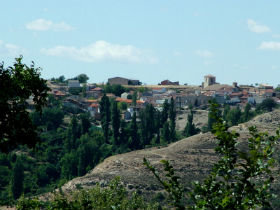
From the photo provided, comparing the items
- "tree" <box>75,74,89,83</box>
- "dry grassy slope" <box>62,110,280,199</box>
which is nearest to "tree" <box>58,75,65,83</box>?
"tree" <box>75,74,89,83</box>

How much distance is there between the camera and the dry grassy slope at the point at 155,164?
209ft

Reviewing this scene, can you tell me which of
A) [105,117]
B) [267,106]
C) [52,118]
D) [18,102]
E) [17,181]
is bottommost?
[17,181]

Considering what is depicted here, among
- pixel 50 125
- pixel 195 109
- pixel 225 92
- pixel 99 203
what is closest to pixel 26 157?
pixel 50 125

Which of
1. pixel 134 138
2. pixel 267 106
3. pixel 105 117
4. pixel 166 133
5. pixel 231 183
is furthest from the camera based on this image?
pixel 267 106

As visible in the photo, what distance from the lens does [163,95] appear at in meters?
142

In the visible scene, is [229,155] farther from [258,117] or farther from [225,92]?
[225,92]

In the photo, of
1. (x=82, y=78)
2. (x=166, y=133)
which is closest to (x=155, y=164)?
(x=166, y=133)

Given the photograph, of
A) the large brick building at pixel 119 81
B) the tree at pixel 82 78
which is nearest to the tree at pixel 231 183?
the large brick building at pixel 119 81

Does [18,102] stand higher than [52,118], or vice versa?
[18,102]

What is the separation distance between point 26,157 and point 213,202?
Result: 75.1 m

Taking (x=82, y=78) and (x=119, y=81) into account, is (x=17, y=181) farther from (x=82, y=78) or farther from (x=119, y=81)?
(x=82, y=78)

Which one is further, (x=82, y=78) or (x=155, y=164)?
(x=82, y=78)

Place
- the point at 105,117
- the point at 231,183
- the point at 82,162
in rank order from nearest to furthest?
1. the point at 231,183
2. the point at 82,162
3. the point at 105,117

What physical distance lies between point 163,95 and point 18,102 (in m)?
131
